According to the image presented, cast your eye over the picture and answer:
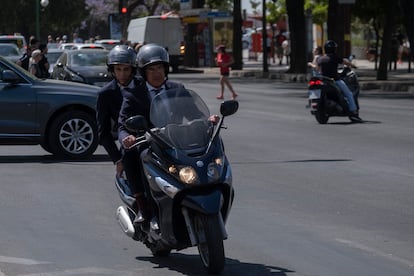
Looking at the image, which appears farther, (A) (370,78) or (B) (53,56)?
(A) (370,78)

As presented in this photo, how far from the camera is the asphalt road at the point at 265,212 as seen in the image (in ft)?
28.0

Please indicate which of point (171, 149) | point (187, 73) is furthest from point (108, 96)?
point (187, 73)

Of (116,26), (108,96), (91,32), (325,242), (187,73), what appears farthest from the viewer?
(91,32)

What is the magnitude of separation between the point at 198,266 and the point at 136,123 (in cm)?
125

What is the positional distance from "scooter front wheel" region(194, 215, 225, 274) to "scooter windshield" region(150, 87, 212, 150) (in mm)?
507

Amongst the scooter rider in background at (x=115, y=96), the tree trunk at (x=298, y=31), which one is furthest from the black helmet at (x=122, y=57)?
the tree trunk at (x=298, y=31)

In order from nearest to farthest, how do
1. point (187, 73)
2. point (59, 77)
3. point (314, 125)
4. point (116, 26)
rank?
1. point (314, 125)
2. point (59, 77)
3. point (187, 73)
4. point (116, 26)

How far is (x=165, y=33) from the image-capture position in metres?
59.1

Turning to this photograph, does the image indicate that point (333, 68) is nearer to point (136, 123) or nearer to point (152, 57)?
point (152, 57)

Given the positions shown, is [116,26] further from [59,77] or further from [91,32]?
[59,77]

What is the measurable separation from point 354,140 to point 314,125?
3.87 m

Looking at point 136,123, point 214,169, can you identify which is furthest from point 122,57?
point 214,169

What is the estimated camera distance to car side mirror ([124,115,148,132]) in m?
7.76

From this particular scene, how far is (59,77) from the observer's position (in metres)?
27.9
